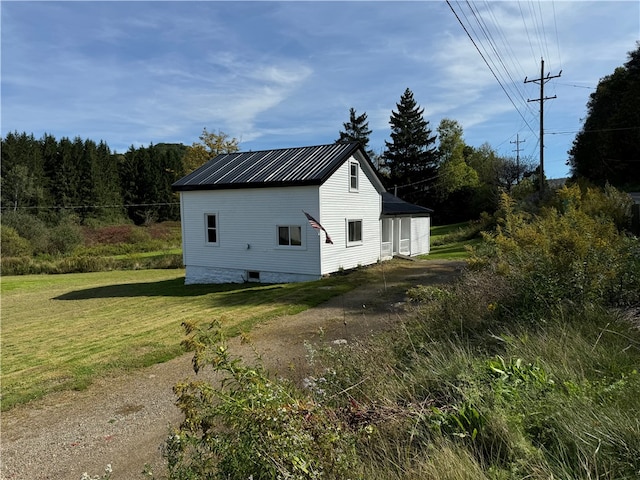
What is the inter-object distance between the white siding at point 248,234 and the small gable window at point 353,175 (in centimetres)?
293

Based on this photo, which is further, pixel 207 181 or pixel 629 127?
pixel 629 127

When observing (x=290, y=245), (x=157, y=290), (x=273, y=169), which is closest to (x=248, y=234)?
(x=290, y=245)

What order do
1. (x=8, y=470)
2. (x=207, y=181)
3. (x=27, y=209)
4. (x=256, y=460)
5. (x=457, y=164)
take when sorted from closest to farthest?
(x=256, y=460) < (x=8, y=470) < (x=207, y=181) < (x=27, y=209) < (x=457, y=164)

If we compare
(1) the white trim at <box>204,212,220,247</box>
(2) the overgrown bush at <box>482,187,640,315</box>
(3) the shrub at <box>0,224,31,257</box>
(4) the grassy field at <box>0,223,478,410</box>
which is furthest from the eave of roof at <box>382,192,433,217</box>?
(3) the shrub at <box>0,224,31,257</box>

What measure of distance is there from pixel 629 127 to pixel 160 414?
137ft

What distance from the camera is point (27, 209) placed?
2013 inches

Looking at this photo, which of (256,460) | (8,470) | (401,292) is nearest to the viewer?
(256,460)

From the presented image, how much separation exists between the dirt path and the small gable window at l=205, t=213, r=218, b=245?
11.4m

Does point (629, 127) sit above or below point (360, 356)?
above

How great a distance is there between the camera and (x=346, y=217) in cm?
1831

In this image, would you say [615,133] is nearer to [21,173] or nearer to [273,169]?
[273,169]

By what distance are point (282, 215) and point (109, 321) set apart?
797cm

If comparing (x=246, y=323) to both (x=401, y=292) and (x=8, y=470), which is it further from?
(x=8, y=470)

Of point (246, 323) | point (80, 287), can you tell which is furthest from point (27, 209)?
point (246, 323)
